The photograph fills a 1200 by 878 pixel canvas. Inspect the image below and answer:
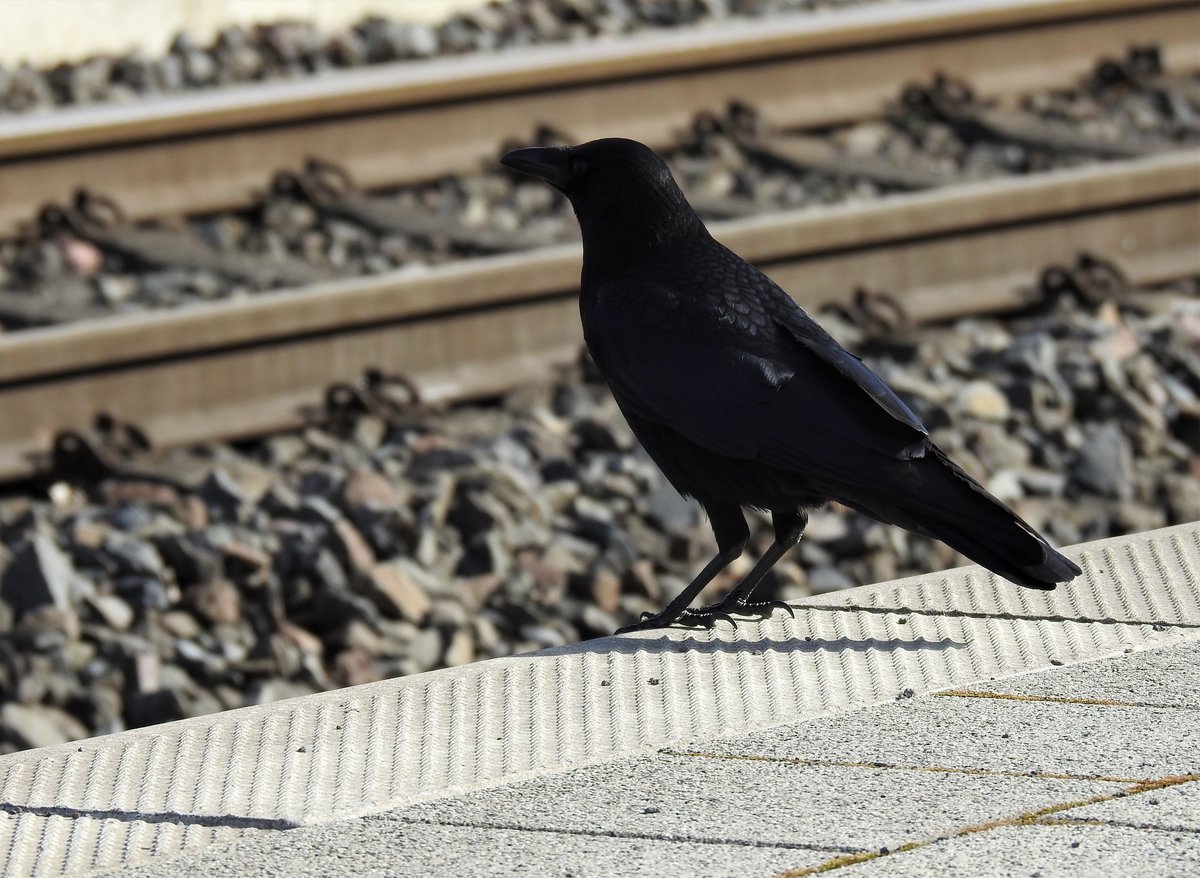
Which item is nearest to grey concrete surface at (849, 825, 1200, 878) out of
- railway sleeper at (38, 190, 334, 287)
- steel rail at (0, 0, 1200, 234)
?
railway sleeper at (38, 190, 334, 287)

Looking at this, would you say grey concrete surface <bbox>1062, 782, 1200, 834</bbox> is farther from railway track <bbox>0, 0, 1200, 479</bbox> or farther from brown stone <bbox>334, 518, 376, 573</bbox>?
railway track <bbox>0, 0, 1200, 479</bbox>

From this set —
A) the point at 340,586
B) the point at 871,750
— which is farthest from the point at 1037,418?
the point at 871,750

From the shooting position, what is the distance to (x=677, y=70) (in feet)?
29.8

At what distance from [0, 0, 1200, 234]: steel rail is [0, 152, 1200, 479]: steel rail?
135 centimetres

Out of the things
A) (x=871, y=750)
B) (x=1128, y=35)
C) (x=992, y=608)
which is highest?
(x=871, y=750)

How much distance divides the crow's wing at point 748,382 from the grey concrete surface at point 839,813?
1.89ft

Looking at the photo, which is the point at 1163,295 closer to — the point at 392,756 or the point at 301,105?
the point at 301,105

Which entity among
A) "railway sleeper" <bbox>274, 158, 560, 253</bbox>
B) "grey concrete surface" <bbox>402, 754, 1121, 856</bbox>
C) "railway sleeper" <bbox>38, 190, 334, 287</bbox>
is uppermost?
"grey concrete surface" <bbox>402, 754, 1121, 856</bbox>

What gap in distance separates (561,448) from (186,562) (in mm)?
1305

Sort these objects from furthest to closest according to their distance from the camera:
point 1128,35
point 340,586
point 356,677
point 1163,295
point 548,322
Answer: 1. point 1128,35
2. point 1163,295
3. point 548,322
4. point 340,586
5. point 356,677

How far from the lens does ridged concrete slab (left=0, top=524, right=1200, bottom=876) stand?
3002 mm

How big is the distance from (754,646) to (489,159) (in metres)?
5.24

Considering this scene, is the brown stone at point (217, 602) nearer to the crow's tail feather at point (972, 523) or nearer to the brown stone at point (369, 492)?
the brown stone at point (369, 492)

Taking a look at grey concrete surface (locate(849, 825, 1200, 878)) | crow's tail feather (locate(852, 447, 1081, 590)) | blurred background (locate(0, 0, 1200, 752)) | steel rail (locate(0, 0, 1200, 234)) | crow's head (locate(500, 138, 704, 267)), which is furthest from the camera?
steel rail (locate(0, 0, 1200, 234))
